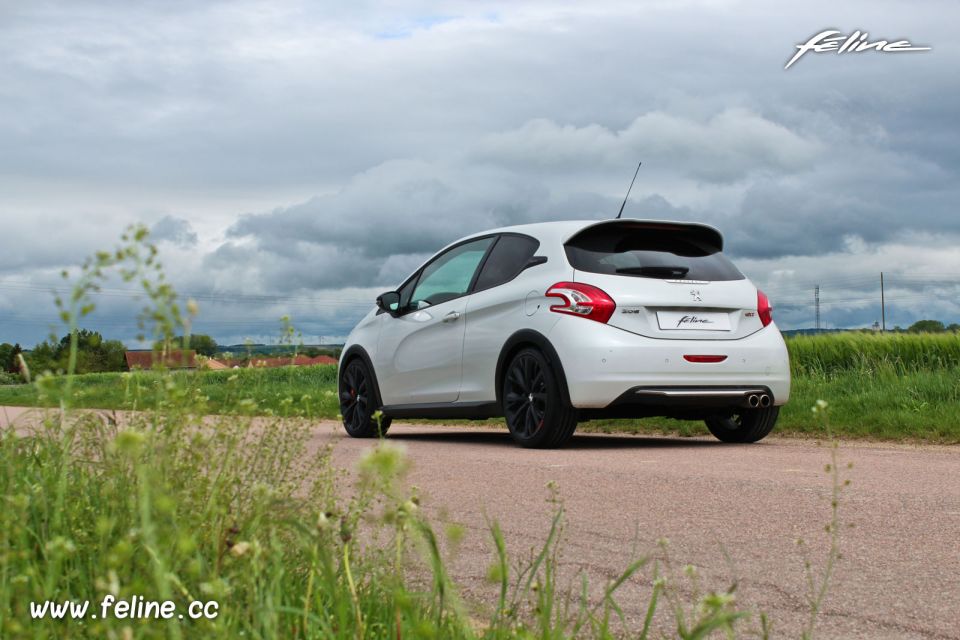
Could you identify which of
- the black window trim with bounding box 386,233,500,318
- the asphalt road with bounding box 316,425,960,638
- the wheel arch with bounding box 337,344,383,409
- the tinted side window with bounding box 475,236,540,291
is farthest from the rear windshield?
the wheel arch with bounding box 337,344,383,409

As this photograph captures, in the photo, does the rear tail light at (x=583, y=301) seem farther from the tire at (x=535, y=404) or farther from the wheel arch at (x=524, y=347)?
the tire at (x=535, y=404)

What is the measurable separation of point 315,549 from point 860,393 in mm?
10612

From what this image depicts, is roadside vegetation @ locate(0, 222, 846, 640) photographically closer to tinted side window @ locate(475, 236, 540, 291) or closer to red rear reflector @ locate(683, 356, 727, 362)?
red rear reflector @ locate(683, 356, 727, 362)

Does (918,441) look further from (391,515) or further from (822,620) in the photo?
(391,515)

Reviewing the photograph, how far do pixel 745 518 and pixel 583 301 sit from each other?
349 cm

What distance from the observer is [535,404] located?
28.6 ft

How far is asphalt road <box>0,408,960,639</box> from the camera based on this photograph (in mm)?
3520

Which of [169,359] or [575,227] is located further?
[575,227]

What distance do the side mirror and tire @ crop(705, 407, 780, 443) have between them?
3.18m

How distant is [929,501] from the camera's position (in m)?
5.56

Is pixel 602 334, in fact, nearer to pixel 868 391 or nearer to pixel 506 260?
pixel 506 260

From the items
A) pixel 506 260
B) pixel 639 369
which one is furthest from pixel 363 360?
pixel 639 369

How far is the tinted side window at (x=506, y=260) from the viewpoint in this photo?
30.2ft

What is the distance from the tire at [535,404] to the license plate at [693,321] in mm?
942
